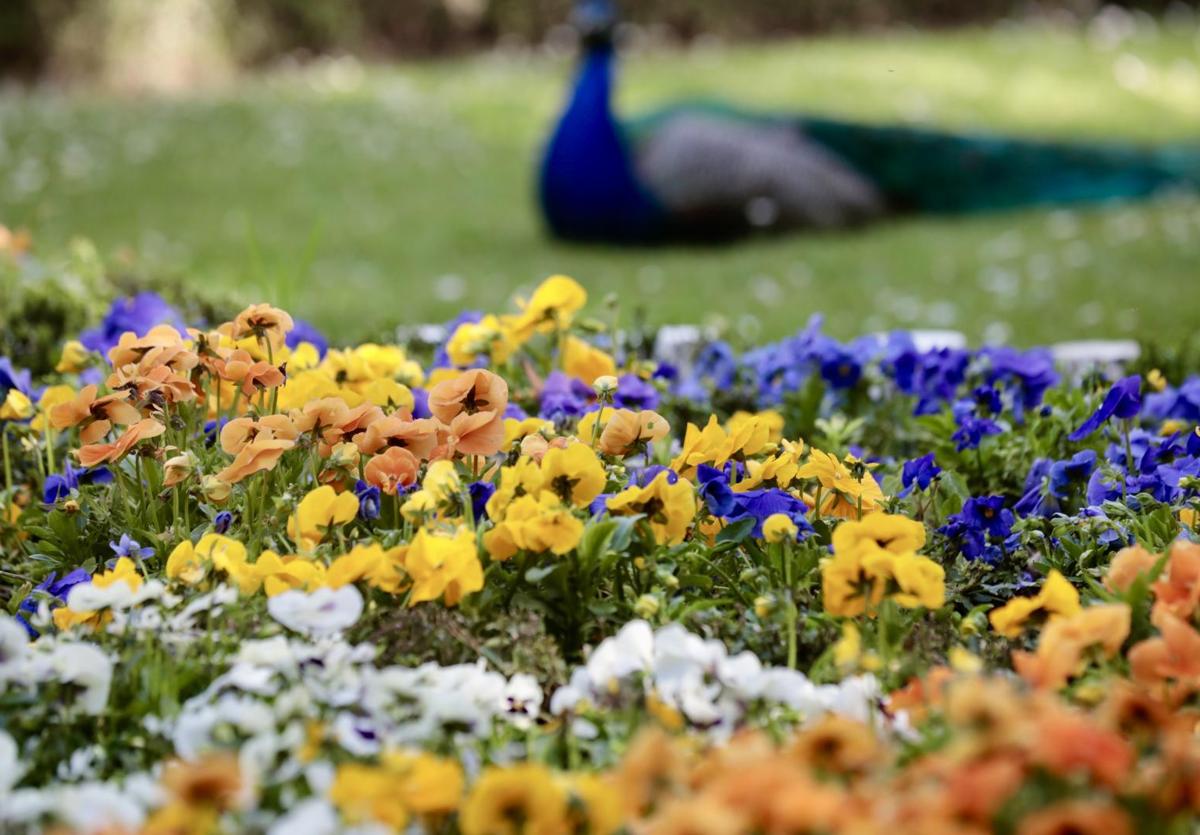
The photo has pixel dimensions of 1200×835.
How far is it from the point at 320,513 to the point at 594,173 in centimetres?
471

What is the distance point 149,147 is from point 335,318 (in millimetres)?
4655

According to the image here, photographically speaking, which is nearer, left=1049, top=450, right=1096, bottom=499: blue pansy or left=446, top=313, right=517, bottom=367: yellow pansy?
left=1049, top=450, right=1096, bottom=499: blue pansy

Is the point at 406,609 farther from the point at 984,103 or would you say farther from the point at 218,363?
the point at 984,103

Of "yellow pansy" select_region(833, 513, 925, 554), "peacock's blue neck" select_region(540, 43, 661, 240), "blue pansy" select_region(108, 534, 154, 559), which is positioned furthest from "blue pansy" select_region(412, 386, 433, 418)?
"peacock's blue neck" select_region(540, 43, 661, 240)

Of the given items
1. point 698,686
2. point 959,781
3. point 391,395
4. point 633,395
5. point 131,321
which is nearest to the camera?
point 959,781

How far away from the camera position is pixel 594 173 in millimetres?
6016

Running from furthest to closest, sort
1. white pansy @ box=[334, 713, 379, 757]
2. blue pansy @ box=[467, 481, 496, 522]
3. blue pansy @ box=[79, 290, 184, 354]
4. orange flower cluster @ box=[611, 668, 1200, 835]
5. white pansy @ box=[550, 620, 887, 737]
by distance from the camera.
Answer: blue pansy @ box=[79, 290, 184, 354] → blue pansy @ box=[467, 481, 496, 522] → white pansy @ box=[550, 620, 887, 737] → white pansy @ box=[334, 713, 379, 757] → orange flower cluster @ box=[611, 668, 1200, 835]

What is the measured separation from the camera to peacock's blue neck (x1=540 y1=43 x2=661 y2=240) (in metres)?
5.90

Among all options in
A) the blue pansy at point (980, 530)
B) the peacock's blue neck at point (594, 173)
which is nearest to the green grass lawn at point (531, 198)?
the peacock's blue neck at point (594, 173)

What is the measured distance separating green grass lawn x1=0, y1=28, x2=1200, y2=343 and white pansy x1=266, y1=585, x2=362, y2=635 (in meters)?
1.50

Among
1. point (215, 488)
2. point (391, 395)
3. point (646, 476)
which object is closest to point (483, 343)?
point (391, 395)

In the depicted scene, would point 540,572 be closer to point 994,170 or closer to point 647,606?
point 647,606

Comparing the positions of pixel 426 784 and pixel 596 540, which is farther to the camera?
pixel 596 540

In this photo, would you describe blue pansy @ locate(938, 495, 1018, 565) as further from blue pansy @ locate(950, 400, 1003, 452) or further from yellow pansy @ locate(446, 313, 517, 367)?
yellow pansy @ locate(446, 313, 517, 367)
